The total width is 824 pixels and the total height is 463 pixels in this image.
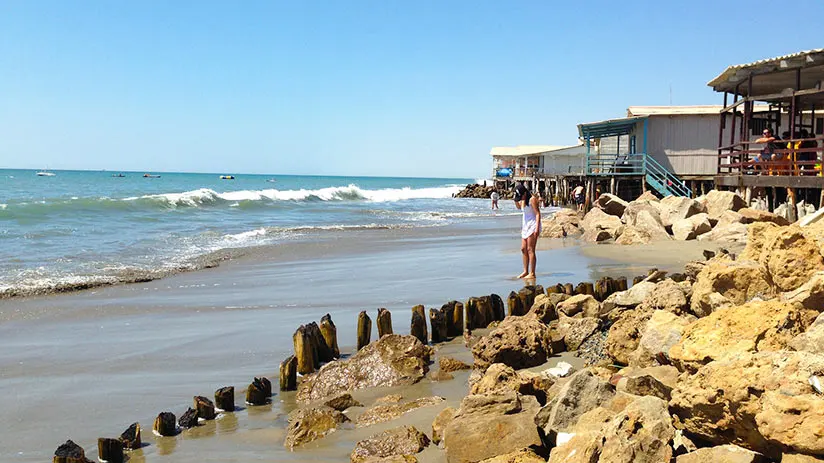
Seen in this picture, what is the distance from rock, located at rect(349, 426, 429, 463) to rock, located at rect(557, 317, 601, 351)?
2725mm

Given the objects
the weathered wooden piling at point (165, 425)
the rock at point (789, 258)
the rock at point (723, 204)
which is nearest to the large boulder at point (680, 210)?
the rock at point (723, 204)

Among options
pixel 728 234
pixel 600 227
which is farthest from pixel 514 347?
pixel 600 227

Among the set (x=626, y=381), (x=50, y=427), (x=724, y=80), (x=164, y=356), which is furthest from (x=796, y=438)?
(x=724, y=80)

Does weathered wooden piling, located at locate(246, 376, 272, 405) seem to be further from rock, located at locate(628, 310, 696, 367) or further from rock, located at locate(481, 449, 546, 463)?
rock, located at locate(628, 310, 696, 367)

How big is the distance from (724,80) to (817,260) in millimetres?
15264

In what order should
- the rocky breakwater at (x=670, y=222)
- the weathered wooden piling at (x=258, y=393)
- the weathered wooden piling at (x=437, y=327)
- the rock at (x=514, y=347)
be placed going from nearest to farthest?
the weathered wooden piling at (x=258, y=393) → the rock at (x=514, y=347) → the weathered wooden piling at (x=437, y=327) → the rocky breakwater at (x=670, y=222)

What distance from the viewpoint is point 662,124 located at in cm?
3150

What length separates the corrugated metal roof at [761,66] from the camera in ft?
54.4

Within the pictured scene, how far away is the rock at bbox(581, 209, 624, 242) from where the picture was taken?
17.9 meters

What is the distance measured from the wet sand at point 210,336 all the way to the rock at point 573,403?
766mm

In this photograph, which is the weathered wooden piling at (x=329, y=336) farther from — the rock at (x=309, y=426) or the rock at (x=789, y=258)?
the rock at (x=789, y=258)

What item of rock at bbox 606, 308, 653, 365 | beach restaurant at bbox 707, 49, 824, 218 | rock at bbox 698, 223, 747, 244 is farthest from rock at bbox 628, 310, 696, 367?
beach restaurant at bbox 707, 49, 824, 218

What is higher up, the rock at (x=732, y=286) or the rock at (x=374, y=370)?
the rock at (x=732, y=286)

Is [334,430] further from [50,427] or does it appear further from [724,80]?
[724,80]
